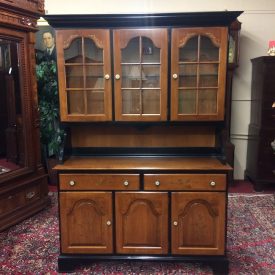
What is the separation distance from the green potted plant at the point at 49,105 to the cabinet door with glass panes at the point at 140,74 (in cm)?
169

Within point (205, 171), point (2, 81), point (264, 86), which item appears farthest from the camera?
point (264, 86)

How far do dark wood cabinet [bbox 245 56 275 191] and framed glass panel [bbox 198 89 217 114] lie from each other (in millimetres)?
1762

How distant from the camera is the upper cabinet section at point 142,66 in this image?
6.57 ft

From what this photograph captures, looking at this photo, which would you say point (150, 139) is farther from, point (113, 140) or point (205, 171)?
point (205, 171)

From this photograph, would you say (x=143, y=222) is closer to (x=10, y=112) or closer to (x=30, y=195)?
(x=30, y=195)

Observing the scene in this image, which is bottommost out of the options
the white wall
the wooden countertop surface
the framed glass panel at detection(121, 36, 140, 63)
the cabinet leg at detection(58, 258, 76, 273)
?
the cabinet leg at detection(58, 258, 76, 273)

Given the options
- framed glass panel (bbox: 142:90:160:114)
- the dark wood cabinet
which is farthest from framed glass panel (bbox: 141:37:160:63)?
the dark wood cabinet

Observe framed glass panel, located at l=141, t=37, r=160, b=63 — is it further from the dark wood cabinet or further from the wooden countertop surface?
the dark wood cabinet

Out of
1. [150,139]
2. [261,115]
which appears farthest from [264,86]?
[150,139]

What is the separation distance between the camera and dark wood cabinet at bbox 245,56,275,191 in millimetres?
3537

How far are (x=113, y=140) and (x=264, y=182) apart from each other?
92.2 inches

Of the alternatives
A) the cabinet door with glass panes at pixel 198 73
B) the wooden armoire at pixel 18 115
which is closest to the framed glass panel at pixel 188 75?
the cabinet door with glass panes at pixel 198 73

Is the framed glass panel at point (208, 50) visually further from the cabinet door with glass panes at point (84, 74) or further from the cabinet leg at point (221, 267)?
the cabinet leg at point (221, 267)

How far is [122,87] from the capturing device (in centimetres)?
211
